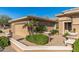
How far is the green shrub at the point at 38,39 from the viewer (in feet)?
29.7

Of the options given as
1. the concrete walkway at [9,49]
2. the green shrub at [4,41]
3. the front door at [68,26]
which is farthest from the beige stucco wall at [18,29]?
the front door at [68,26]

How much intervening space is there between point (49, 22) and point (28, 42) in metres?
1.07

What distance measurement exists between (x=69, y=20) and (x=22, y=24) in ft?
5.74

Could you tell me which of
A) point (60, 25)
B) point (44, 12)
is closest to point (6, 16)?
point (44, 12)

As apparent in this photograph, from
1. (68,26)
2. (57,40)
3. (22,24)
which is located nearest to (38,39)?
(57,40)

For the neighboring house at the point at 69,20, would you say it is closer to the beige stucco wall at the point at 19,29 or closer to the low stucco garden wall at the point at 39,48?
the beige stucco wall at the point at 19,29

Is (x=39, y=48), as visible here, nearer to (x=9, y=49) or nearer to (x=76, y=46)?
(x=9, y=49)

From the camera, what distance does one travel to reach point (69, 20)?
30.0 ft

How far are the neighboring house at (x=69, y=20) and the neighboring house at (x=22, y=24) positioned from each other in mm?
276
